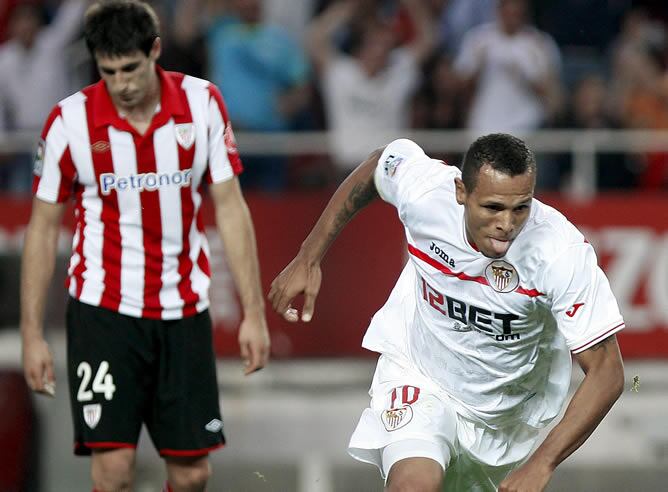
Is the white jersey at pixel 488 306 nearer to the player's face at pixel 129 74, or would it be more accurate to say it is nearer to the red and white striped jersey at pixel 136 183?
the red and white striped jersey at pixel 136 183

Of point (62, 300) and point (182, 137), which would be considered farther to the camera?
point (62, 300)

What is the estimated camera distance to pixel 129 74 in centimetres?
500

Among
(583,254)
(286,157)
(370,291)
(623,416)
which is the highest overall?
(583,254)

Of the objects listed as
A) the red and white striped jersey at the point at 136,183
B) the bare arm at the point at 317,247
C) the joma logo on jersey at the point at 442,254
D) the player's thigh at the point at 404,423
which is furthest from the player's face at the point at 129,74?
Answer: the player's thigh at the point at 404,423

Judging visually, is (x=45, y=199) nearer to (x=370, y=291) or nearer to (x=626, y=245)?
(x=370, y=291)

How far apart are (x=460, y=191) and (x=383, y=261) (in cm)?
518

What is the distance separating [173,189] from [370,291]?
176 inches

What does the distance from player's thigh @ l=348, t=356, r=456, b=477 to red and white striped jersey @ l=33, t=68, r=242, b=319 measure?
100cm

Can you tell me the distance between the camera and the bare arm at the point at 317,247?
4.84m

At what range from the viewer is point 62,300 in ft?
27.9

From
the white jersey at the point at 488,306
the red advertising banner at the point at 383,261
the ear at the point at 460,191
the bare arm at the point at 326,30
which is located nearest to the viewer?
the white jersey at the point at 488,306

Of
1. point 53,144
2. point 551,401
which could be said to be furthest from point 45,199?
point 551,401

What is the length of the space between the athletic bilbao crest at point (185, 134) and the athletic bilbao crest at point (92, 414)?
3.63 feet

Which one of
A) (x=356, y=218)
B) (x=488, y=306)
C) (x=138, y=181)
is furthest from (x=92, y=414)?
(x=356, y=218)
